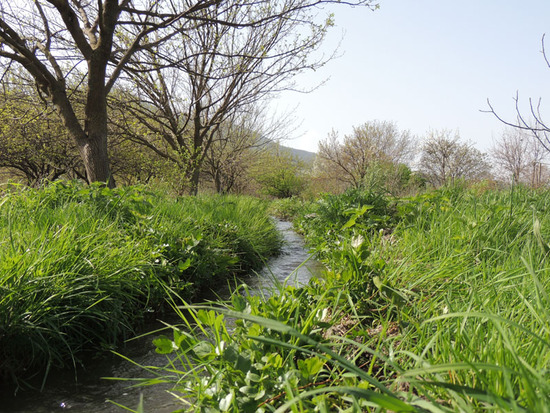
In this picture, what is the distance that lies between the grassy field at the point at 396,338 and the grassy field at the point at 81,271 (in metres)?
0.54

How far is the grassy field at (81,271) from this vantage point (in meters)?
1.87

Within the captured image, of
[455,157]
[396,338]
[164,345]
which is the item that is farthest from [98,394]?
[455,157]

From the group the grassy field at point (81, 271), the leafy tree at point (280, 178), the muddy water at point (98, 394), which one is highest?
the leafy tree at point (280, 178)

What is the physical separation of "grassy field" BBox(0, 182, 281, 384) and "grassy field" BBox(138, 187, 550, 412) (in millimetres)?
544

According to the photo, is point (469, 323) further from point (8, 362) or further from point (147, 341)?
point (8, 362)

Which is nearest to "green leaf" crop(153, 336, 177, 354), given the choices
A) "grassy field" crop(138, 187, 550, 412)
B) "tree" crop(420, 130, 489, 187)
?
"grassy field" crop(138, 187, 550, 412)

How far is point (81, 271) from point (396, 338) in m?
2.11

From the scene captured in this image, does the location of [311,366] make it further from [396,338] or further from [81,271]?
[81,271]

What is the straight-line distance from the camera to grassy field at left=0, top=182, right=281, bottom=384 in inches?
73.7

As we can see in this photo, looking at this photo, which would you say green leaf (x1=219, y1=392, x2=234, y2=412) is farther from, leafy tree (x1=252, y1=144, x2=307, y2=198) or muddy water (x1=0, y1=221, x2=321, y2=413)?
leafy tree (x1=252, y1=144, x2=307, y2=198)

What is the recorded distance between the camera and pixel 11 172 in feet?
53.6

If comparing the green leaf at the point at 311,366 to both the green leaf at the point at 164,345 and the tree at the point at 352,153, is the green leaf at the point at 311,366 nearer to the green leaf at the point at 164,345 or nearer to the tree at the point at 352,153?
the green leaf at the point at 164,345

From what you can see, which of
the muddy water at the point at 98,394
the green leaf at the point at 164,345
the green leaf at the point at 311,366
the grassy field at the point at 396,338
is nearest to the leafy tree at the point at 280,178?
the grassy field at the point at 396,338

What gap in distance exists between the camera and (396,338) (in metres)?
1.43
